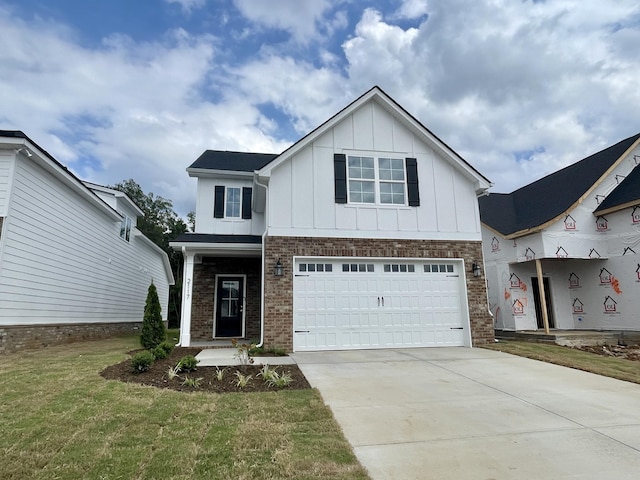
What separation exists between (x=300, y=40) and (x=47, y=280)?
1106 cm

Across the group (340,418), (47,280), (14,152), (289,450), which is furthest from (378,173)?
(47,280)

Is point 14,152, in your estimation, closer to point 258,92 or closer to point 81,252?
point 81,252

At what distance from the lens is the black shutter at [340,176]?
1020 cm

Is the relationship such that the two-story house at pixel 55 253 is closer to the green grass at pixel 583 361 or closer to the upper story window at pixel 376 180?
the upper story window at pixel 376 180

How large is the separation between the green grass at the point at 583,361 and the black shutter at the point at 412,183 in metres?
4.52

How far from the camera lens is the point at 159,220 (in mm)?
35906

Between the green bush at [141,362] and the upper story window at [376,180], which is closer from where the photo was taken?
Result: the green bush at [141,362]

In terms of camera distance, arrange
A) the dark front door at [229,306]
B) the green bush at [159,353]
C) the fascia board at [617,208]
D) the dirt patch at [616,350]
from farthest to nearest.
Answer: the dark front door at [229,306] → the fascia board at [617,208] → the dirt patch at [616,350] → the green bush at [159,353]

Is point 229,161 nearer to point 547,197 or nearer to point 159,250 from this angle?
point 159,250

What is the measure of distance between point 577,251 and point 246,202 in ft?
39.4

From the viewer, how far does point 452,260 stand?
10.5 m

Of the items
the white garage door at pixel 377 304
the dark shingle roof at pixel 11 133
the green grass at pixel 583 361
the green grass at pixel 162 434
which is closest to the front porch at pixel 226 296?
the white garage door at pixel 377 304

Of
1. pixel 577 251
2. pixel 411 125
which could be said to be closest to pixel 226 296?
pixel 411 125

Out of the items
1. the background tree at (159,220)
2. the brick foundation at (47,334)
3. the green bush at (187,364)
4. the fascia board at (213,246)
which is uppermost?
the background tree at (159,220)
